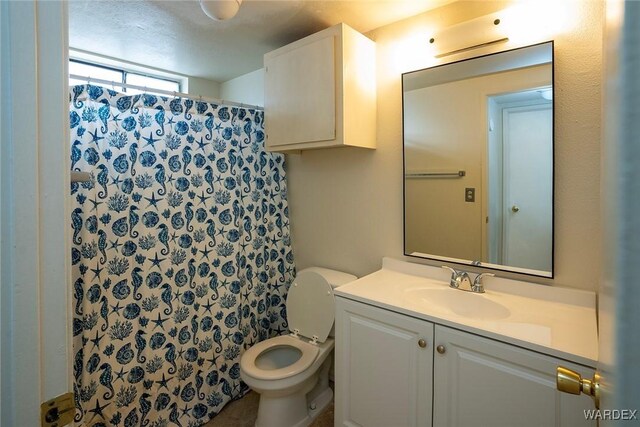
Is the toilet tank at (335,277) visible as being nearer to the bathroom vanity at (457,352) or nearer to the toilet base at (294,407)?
the bathroom vanity at (457,352)

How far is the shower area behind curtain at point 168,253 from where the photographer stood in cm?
163

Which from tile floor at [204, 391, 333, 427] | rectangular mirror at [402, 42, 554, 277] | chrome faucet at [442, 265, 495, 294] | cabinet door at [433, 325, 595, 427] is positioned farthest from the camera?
tile floor at [204, 391, 333, 427]

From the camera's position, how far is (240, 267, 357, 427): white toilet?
1713mm

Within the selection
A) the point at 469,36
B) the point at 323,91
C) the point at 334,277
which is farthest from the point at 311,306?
the point at 469,36

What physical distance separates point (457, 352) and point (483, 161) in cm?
89

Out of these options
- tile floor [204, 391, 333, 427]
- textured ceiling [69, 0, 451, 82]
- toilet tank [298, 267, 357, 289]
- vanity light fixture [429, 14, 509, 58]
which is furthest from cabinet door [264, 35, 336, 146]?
tile floor [204, 391, 333, 427]

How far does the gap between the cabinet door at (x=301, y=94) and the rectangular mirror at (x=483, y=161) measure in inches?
17.1

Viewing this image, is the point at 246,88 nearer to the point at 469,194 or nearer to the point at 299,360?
the point at 469,194

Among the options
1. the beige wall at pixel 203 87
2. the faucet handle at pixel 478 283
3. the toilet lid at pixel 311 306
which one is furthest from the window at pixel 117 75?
the faucet handle at pixel 478 283

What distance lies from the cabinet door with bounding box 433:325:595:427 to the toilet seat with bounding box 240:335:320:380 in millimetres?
751

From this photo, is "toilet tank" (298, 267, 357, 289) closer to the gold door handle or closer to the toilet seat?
the toilet seat

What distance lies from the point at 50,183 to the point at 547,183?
165cm

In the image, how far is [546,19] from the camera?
1378 mm

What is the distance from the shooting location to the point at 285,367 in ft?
6.25
